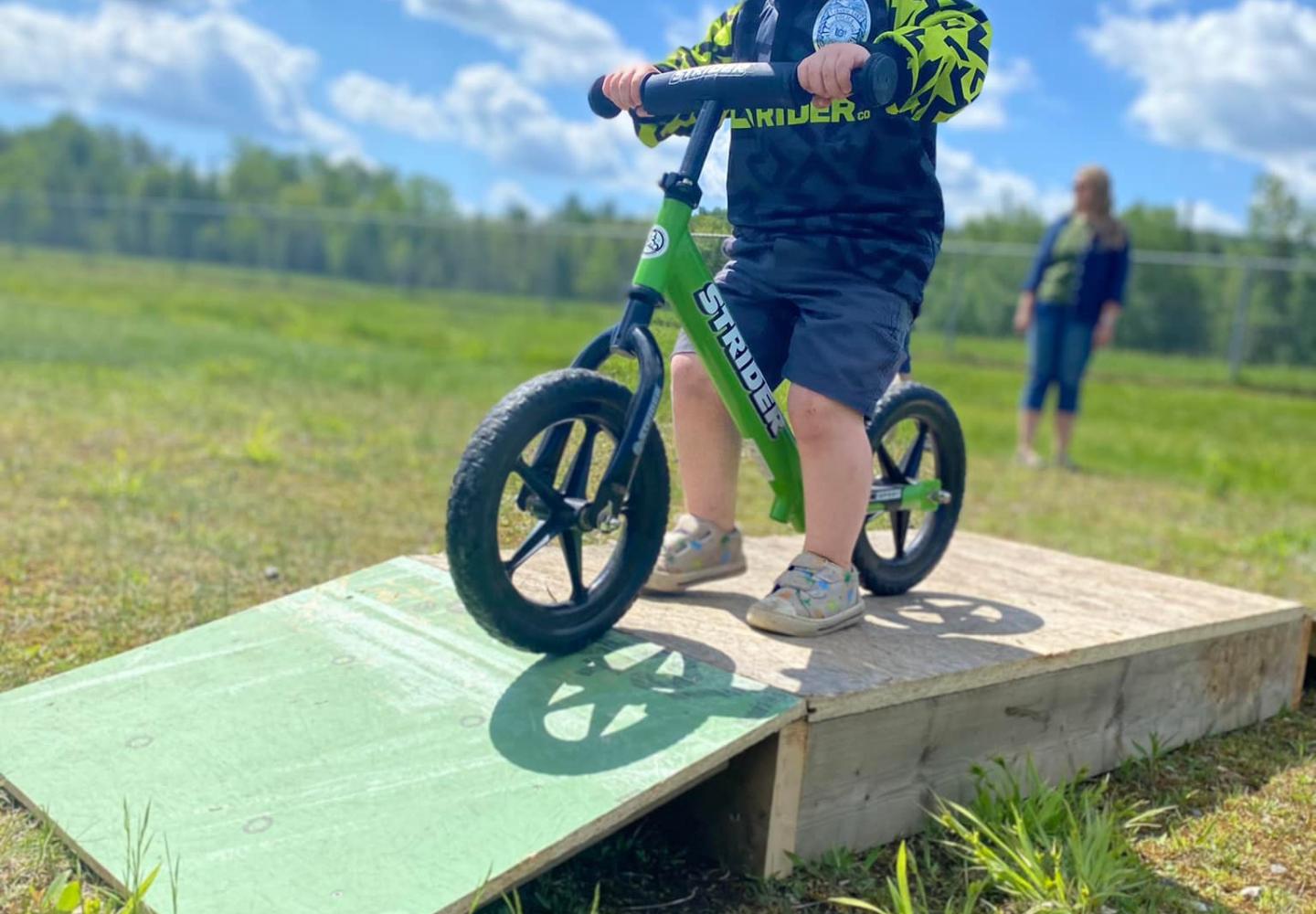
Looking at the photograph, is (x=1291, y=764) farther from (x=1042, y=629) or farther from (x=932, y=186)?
(x=932, y=186)

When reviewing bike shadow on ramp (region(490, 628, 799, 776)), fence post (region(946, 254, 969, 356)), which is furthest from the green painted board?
fence post (region(946, 254, 969, 356))

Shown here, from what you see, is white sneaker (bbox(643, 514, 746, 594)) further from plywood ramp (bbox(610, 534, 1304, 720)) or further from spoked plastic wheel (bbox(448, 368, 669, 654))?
spoked plastic wheel (bbox(448, 368, 669, 654))

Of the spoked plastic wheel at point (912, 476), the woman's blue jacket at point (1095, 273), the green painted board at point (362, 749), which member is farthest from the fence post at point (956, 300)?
the green painted board at point (362, 749)

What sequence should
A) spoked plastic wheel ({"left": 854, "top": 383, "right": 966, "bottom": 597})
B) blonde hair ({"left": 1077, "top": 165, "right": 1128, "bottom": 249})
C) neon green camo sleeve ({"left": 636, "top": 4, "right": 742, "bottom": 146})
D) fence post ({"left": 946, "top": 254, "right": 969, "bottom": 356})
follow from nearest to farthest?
neon green camo sleeve ({"left": 636, "top": 4, "right": 742, "bottom": 146})
spoked plastic wheel ({"left": 854, "top": 383, "right": 966, "bottom": 597})
blonde hair ({"left": 1077, "top": 165, "right": 1128, "bottom": 249})
fence post ({"left": 946, "top": 254, "right": 969, "bottom": 356})

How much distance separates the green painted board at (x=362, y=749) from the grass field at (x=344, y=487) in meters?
0.21

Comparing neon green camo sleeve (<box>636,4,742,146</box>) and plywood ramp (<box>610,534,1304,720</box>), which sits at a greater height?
neon green camo sleeve (<box>636,4,742,146</box>)

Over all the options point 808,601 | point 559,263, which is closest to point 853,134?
point 808,601

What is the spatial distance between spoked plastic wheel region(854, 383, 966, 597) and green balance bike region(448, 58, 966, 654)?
1.48ft

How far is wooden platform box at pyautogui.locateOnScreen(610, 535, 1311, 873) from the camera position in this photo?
2.21 metres

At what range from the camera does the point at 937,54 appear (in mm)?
2338

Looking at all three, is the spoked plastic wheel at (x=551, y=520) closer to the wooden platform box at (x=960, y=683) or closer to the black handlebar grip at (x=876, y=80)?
the wooden platform box at (x=960, y=683)

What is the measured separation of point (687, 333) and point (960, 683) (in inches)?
34.7

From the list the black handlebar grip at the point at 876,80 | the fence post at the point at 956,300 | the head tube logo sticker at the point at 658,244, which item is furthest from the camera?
the fence post at the point at 956,300

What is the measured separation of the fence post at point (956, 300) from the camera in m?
16.2
